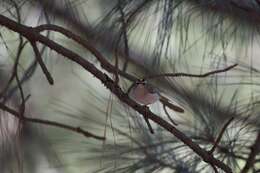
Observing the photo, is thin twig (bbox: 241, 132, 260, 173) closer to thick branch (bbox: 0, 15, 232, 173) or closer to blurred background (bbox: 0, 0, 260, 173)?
blurred background (bbox: 0, 0, 260, 173)

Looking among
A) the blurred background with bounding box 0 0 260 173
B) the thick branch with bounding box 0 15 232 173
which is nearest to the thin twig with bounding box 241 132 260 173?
the blurred background with bounding box 0 0 260 173

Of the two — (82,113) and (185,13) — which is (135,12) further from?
(82,113)

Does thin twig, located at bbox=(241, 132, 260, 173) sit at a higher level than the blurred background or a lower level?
lower

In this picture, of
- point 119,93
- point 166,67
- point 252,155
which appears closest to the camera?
point 119,93

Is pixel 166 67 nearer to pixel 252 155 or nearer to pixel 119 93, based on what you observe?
pixel 252 155

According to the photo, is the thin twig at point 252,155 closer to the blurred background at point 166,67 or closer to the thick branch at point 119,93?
the blurred background at point 166,67

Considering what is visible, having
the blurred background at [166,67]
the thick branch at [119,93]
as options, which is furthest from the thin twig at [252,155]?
the thick branch at [119,93]

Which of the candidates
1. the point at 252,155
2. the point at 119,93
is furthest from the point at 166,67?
the point at 119,93

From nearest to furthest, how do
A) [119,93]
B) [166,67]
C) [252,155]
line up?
[119,93]
[252,155]
[166,67]

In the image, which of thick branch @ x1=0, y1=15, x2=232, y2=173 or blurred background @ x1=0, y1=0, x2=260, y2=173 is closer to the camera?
thick branch @ x1=0, y1=15, x2=232, y2=173

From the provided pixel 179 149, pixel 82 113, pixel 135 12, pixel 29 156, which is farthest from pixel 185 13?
pixel 29 156

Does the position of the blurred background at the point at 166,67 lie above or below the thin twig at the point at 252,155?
above

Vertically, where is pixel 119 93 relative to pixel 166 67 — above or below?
below
